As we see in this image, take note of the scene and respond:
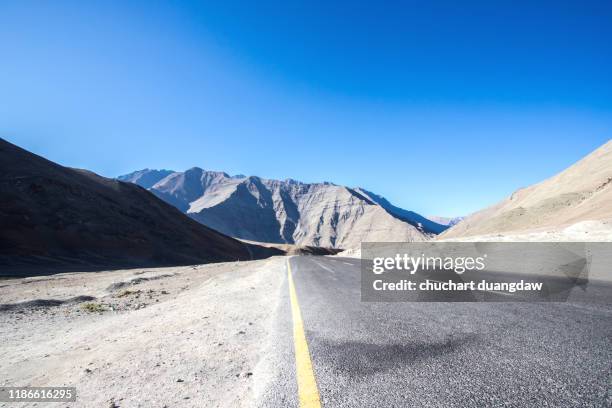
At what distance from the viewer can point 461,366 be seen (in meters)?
2.73

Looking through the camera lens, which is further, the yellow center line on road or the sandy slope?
the sandy slope

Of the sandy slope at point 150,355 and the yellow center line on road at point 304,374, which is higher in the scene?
the yellow center line on road at point 304,374

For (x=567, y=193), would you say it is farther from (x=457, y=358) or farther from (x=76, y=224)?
(x=76, y=224)

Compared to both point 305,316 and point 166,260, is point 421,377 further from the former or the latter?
point 166,260

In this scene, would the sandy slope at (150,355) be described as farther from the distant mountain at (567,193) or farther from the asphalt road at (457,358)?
the distant mountain at (567,193)

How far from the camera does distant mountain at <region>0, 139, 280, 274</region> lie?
36.0 meters

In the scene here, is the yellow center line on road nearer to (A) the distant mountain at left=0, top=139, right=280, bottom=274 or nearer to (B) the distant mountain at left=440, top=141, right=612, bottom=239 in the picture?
(A) the distant mountain at left=0, top=139, right=280, bottom=274

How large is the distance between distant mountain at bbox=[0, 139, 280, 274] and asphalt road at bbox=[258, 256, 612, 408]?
34.1m

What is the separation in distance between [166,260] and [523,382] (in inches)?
2219

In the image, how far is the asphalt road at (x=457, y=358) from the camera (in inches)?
87.5

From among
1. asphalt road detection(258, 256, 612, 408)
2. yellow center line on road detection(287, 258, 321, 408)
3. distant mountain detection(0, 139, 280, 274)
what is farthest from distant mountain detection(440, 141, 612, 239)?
distant mountain detection(0, 139, 280, 274)

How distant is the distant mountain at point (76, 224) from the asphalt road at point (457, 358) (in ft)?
112

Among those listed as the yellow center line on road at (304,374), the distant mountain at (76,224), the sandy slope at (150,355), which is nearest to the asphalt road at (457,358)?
the yellow center line on road at (304,374)

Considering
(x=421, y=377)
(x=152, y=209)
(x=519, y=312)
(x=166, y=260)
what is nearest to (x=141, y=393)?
(x=421, y=377)
